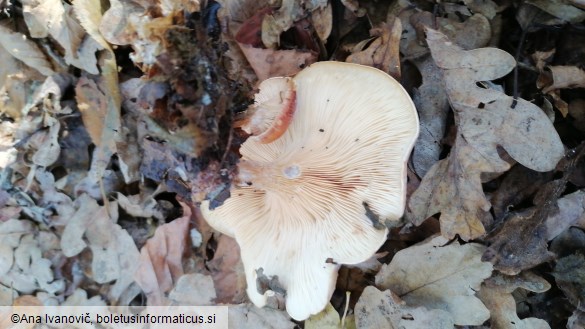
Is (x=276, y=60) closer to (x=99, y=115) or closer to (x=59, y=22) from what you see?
A: (x=99, y=115)

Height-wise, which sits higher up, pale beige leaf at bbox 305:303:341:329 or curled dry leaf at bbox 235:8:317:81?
curled dry leaf at bbox 235:8:317:81

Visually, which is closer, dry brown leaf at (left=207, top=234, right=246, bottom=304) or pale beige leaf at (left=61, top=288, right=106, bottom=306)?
dry brown leaf at (left=207, top=234, right=246, bottom=304)

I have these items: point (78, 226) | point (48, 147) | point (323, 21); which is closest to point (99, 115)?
point (48, 147)

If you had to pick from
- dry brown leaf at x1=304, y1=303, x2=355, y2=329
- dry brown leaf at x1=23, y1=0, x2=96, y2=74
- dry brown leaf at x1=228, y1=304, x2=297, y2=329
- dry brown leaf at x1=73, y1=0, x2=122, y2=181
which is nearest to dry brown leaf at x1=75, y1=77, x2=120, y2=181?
dry brown leaf at x1=73, y1=0, x2=122, y2=181

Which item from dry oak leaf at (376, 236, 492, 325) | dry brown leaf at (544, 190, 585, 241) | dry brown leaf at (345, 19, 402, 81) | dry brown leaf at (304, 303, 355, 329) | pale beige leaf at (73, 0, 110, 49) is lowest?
dry brown leaf at (304, 303, 355, 329)

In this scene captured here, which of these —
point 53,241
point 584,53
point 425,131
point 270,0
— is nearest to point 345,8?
point 270,0

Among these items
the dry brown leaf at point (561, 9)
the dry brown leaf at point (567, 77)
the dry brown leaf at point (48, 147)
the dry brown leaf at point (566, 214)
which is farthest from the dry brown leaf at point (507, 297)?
the dry brown leaf at point (48, 147)

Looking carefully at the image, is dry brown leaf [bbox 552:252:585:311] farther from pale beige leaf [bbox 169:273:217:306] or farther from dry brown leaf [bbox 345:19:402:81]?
pale beige leaf [bbox 169:273:217:306]
